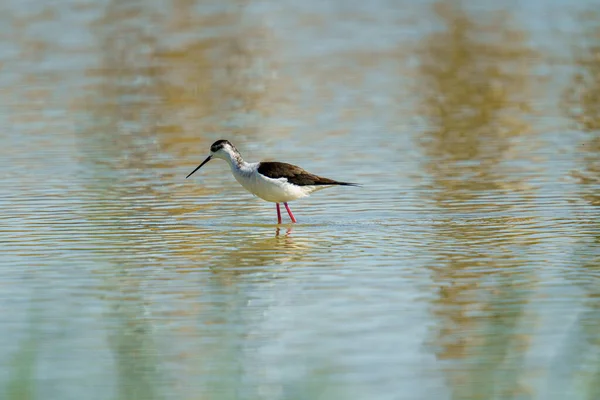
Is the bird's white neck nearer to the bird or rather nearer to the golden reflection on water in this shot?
the bird

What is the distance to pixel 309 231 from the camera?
13.6 meters

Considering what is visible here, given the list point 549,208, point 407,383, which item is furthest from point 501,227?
point 407,383

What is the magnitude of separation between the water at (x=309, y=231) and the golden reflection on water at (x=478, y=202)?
0.11 feet

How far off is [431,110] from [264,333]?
1373cm

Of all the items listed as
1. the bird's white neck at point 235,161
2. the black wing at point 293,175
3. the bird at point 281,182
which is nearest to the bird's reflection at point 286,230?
the bird at point 281,182

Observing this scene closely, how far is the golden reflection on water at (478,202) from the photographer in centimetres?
849

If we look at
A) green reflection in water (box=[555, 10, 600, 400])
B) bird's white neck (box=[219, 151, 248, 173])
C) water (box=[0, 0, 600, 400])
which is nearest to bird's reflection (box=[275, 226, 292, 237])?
water (box=[0, 0, 600, 400])

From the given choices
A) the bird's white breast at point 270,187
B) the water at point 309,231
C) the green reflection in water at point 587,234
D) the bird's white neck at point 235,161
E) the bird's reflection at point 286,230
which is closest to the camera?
the green reflection in water at point 587,234

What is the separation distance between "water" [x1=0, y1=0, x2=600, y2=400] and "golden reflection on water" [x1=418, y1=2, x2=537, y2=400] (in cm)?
3

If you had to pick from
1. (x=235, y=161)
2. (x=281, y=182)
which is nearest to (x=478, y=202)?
(x=281, y=182)

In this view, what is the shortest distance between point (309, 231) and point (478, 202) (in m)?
2.01

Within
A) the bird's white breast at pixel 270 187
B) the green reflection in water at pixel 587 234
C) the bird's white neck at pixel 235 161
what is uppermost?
the bird's white neck at pixel 235 161

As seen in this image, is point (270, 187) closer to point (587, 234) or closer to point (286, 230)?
point (286, 230)

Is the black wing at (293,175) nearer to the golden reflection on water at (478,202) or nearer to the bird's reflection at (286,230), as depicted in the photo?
the bird's reflection at (286,230)
